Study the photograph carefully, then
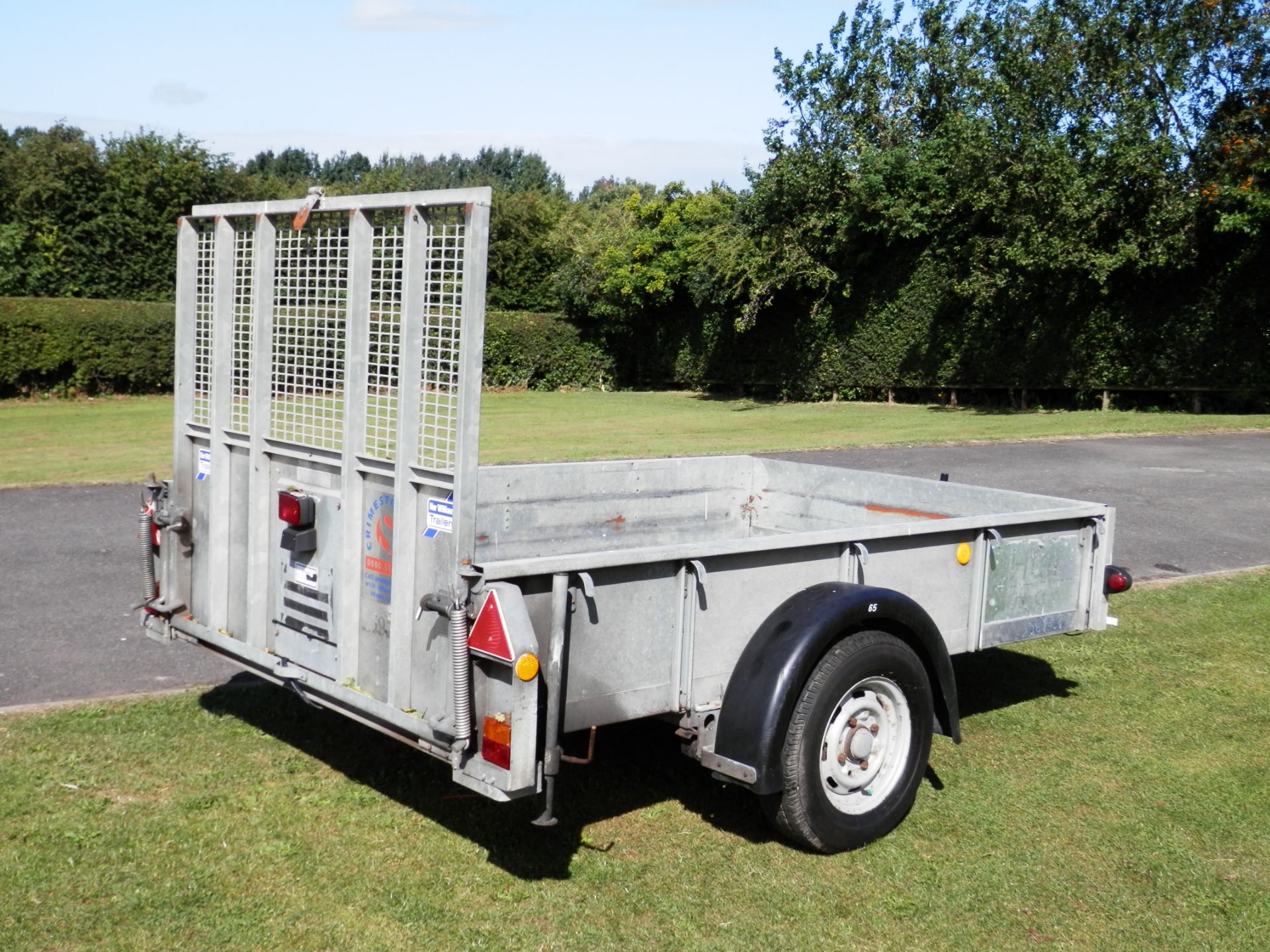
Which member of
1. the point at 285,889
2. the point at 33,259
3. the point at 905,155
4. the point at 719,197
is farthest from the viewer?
the point at 33,259

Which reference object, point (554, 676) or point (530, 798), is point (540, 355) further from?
point (554, 676)

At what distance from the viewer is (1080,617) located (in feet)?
18.9

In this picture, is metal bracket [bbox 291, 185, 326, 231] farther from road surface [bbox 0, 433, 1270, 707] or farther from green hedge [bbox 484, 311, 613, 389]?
green hedge [bbox 484, 311, 613, 389]

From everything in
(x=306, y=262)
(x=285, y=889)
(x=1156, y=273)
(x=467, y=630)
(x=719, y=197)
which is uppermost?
(x=719, y=197)

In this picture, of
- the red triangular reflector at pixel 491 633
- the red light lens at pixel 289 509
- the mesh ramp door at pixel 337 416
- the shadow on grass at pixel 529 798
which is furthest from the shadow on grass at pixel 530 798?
the red light lens at pixel 289 509

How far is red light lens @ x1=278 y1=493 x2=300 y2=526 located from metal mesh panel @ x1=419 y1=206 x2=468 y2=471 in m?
0.76

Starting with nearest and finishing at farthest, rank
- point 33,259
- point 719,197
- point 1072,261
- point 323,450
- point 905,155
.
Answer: point 323,450
point 1072,261
point 905,155
point 719,197
point 33,259

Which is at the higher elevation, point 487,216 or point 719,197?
point 719,197

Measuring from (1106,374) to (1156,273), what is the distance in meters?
2.57

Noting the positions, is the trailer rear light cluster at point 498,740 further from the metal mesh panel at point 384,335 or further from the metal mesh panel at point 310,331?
the metal mesh panel at point 310,331

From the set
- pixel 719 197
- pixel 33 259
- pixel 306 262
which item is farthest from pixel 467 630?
pixel 33 259

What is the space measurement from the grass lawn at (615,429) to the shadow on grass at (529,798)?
935 cm

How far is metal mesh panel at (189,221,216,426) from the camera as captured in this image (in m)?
5.21

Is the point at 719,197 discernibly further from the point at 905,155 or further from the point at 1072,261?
the point at 1072,261
